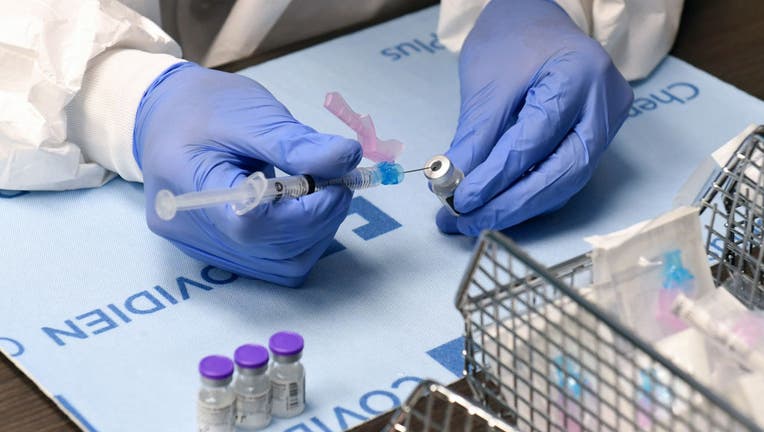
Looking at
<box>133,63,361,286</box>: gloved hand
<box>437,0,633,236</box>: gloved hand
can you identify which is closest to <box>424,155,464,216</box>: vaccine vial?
<box>437,0,633,236</box>: gloved hand

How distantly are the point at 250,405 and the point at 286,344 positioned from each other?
0.06 metres

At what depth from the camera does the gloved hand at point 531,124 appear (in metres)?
1.33

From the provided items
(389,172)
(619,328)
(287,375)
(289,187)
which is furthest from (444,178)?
(619,328)

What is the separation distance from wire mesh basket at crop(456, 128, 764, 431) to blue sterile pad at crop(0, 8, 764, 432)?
8.6 inches

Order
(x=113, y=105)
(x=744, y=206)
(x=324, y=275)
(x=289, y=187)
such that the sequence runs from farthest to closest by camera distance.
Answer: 1. (x=113, y=105)
2. (x=324, y=275)
3. (x=289, y=187)
4. (x=744, y=206)

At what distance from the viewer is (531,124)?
1.33m

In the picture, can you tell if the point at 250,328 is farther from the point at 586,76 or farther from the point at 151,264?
the point at 586,76

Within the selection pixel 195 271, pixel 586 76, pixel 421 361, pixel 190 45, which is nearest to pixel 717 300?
pixel 421 361

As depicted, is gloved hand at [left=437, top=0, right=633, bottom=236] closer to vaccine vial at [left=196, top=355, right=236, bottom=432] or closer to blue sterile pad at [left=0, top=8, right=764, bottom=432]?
blue sterile pad at [left=0, top=8, right=764, bottom=432]

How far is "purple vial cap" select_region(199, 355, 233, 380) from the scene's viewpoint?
0.99 meters

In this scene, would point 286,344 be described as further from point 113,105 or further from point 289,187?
point 113,105

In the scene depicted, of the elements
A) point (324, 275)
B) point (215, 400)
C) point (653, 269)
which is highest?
point (653, 269)

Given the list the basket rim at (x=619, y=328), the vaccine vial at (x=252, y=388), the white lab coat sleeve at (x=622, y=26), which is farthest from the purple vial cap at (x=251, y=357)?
the white lab coat sleeve at (x=622, y=26)

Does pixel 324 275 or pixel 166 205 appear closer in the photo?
pixel 166 205
